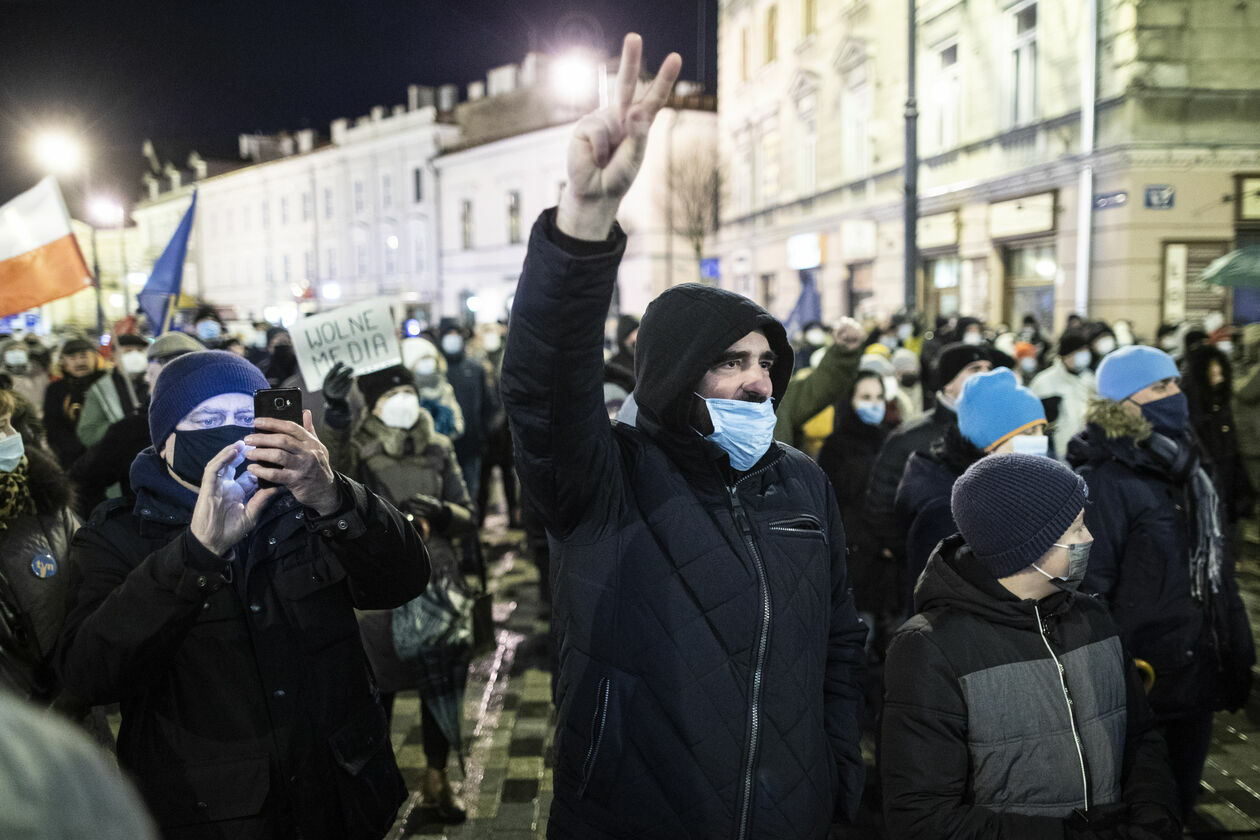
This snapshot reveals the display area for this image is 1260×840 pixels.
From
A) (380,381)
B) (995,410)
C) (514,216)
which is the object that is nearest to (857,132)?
(380,381)

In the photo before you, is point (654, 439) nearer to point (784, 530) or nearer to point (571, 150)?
point (784, 530)

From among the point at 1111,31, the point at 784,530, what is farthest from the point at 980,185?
the point at 784,530

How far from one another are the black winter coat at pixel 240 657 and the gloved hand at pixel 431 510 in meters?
1.97

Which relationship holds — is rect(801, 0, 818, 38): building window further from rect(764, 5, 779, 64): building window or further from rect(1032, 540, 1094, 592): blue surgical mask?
rect(1032, 540, 1094, 592): blue surgical mask

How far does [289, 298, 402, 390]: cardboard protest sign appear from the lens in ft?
16.9

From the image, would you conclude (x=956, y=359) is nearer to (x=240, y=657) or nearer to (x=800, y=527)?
(x=800, y=527)

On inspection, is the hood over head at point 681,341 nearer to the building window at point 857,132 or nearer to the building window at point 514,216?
the building window at point 857,132

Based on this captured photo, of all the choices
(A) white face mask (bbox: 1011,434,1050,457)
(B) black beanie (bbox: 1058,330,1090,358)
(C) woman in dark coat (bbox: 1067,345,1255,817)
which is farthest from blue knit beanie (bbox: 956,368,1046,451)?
(B) black beanie (bbox: 1058,330,1090,358)

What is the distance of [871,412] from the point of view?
5.66m

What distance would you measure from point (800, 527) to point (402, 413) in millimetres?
3001

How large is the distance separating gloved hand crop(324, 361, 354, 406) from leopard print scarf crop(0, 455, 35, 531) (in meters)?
1.66

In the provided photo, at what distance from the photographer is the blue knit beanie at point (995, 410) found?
3863mm

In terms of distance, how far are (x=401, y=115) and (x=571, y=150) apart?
51471 millimetres

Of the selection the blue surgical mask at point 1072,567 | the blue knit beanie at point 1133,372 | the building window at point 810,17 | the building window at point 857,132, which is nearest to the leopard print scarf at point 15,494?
the blue surgical mask at point 1072,567
